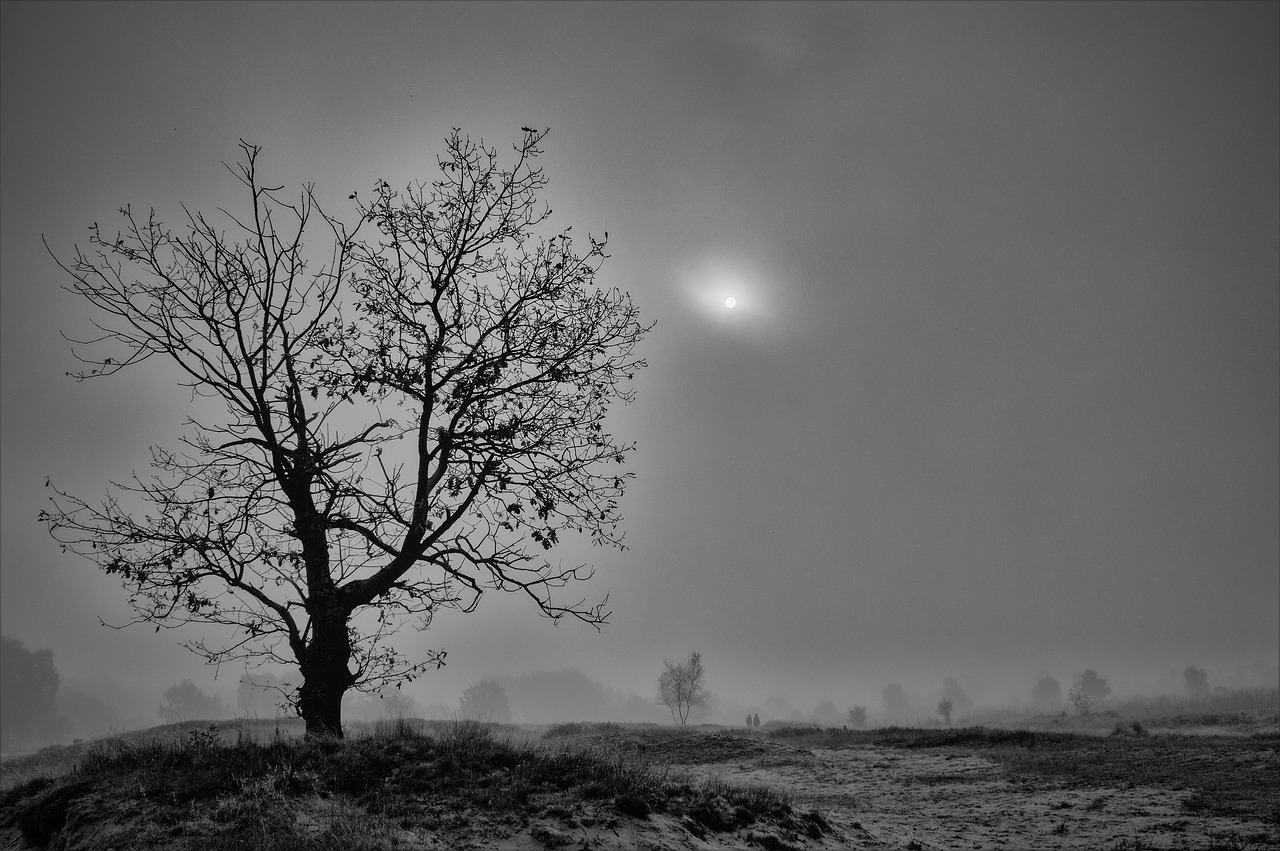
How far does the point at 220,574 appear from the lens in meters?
9.78

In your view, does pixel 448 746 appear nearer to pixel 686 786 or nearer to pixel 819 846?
pixel 686 786

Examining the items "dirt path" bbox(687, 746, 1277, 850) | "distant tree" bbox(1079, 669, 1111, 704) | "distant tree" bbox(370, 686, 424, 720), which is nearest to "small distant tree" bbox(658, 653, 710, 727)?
"distant tree" bbox(370, 686, 424, 720)

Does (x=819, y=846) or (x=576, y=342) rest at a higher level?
(x=576, y=342)

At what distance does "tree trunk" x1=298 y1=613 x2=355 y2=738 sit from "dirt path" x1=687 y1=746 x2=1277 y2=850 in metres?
7.93

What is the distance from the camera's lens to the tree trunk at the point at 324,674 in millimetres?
9875

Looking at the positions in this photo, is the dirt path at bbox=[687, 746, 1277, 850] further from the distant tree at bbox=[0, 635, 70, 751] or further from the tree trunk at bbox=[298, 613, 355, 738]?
the distant tree at bbox=[0, 635, 70, 751]

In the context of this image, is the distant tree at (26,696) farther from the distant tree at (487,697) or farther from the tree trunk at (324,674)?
the tree trunk at (324,674)

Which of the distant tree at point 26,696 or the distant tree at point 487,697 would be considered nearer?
the distant tree at point 26,696

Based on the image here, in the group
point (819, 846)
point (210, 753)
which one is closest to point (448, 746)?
point (210, 753)

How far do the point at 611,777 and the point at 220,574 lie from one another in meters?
6.95

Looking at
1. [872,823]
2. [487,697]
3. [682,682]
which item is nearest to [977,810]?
[872,823]

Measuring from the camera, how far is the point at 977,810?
37.1 ft

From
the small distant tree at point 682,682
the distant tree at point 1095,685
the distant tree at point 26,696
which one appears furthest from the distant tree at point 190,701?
the distant tree at point 1095,685

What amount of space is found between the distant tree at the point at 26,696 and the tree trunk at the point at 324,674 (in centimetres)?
12393
